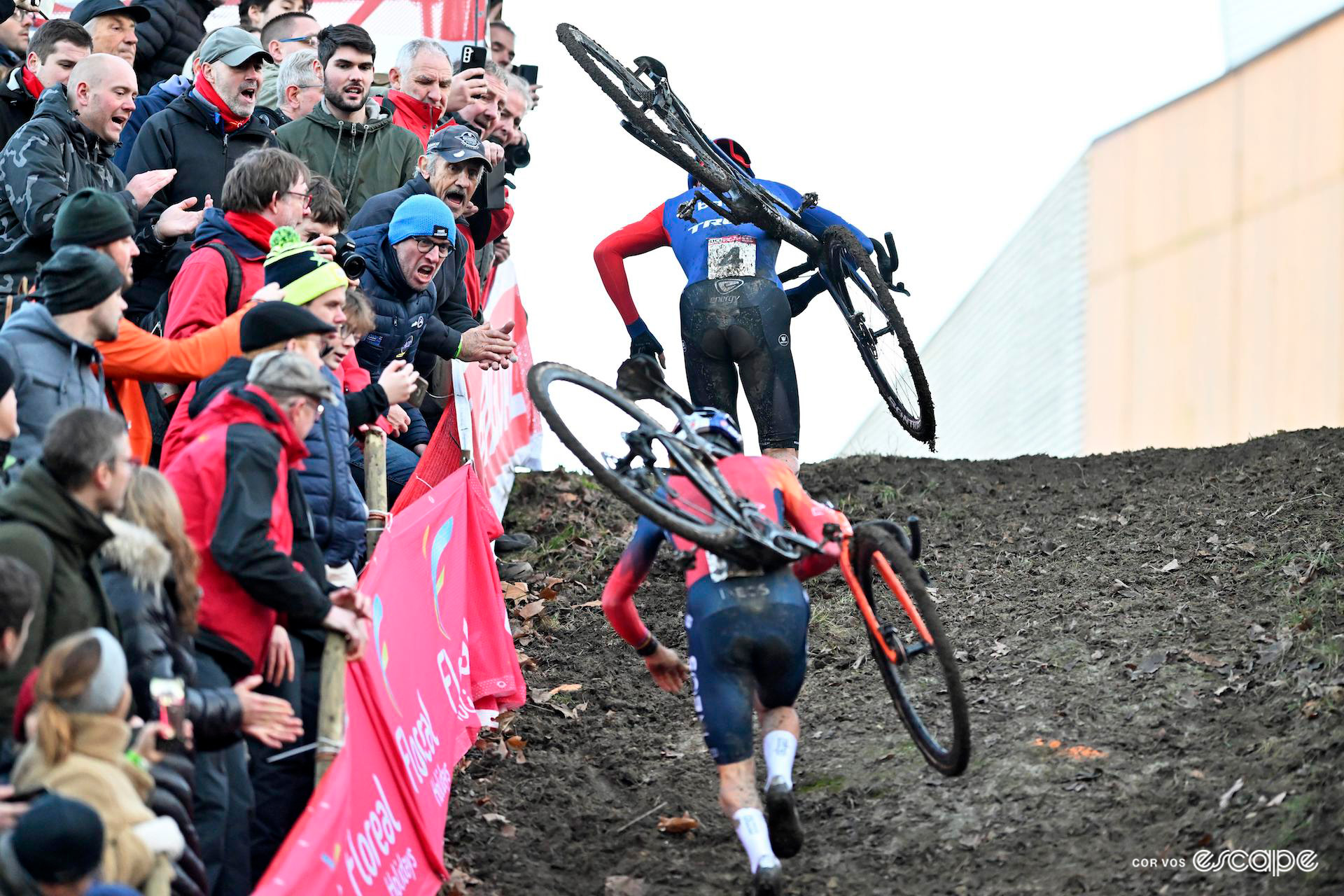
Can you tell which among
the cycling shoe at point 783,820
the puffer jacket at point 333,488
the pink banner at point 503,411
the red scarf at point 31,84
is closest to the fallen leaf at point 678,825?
the cycling shoe at point 783,820

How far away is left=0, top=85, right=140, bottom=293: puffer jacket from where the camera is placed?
6367mm

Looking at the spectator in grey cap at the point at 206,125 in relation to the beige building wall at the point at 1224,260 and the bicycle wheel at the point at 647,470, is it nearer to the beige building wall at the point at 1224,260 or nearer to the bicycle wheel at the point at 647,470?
the bicycle wheel at the point at 647,470

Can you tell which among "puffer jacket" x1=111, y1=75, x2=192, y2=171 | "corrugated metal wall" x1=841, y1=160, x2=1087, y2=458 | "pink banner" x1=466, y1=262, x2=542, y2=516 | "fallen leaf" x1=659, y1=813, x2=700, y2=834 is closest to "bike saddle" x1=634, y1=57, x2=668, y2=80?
"pink banner" x1=466, y1=262, x2=542, y2=516

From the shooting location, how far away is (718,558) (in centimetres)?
620

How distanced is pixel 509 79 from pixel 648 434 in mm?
4439

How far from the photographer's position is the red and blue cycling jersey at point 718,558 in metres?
6.29

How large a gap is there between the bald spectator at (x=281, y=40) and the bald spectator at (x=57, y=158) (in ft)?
7.85

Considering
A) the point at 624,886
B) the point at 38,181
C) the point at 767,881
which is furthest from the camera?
the point at 624,886

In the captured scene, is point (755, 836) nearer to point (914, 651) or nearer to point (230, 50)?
point (914, 651)

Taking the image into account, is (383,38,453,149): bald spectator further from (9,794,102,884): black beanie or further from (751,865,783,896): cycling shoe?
(9,794,102,884): black beanie

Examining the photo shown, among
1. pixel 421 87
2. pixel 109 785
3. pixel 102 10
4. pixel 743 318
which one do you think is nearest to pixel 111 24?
pixel 102 10

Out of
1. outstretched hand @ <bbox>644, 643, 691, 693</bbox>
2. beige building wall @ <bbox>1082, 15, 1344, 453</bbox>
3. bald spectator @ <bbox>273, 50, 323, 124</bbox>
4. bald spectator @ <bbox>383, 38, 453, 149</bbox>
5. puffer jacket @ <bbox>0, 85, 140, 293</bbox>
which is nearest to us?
puffer jacket @ <bbox>0, 85, 140, 293</bbox>

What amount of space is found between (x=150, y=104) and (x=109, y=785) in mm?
4871

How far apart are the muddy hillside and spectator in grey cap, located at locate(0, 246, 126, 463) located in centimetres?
268
